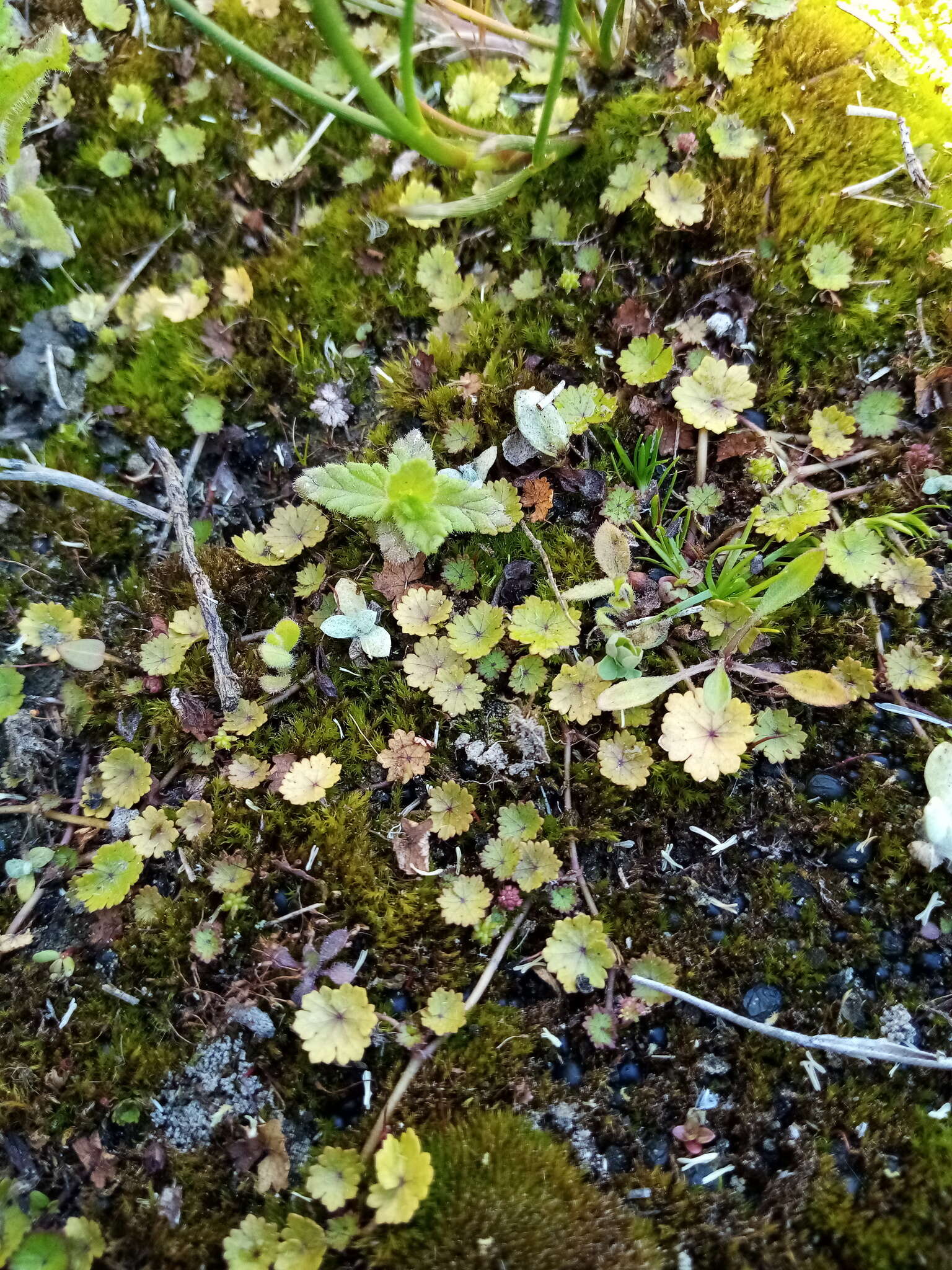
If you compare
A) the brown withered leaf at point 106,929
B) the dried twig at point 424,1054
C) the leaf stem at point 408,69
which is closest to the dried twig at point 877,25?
the leaf stem at point 408,69

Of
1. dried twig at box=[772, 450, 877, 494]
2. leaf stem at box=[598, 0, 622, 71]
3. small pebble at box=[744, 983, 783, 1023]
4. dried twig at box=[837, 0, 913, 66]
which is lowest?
small pebble at box=[744, 983, 783, 1023]

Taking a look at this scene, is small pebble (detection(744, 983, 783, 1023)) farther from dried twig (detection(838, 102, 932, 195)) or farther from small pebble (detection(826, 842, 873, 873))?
dried twig (detection(838, 102, 932, 195))

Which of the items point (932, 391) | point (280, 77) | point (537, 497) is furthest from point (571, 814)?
point (280, 77)

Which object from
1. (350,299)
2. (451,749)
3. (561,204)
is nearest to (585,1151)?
(451,749)

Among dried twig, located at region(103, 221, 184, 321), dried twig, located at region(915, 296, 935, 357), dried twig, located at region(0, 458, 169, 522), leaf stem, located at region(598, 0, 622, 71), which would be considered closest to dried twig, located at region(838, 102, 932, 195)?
dried twig, located at region(915, 296, 935, 357)

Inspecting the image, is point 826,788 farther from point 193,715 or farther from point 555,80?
point 555,80

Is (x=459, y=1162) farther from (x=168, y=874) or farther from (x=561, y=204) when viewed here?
(x=561, y=204)
